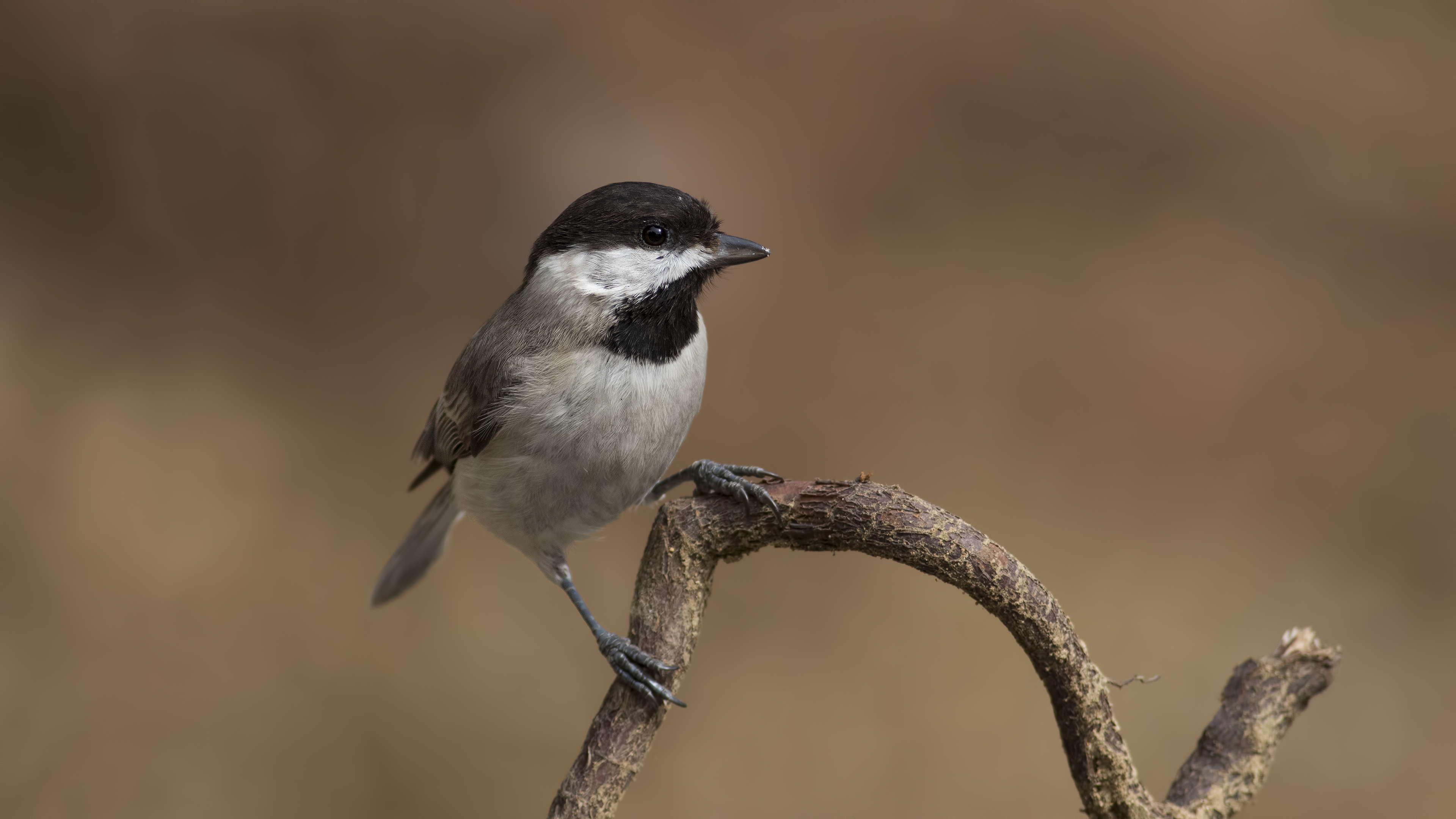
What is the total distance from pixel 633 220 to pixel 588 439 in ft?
1.23

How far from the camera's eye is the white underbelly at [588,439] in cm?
154

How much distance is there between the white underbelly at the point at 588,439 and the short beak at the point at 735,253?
14 centimetres

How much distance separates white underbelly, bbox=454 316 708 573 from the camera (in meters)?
1.54

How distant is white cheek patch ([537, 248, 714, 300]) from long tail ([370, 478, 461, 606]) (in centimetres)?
85

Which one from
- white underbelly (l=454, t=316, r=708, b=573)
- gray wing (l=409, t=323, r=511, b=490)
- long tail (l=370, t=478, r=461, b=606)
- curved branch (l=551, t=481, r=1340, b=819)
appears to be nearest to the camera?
curved branch (l=551, t=481, r=1340, b=819)

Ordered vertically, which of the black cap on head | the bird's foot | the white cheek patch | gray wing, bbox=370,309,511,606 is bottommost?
the bird's foot

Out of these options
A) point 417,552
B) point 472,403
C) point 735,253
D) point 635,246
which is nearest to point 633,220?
point 635,246

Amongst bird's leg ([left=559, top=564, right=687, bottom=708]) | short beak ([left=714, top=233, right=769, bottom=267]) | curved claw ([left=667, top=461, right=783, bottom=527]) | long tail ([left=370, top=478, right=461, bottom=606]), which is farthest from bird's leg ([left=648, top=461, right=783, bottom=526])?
long tail ([left=370, top=478, right=461, bottom=606])

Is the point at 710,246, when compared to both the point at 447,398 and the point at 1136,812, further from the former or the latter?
the point at 1136,812

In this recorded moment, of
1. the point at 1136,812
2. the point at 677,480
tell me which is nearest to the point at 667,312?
the point at 677,480

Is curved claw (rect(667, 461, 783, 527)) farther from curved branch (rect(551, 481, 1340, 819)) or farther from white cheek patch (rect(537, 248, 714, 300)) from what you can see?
white cheek patch (rect(537, 248, 714, 300))

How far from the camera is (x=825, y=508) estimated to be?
1.23 m

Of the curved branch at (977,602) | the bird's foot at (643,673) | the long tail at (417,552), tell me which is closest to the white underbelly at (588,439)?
the curved branch at (977,602)

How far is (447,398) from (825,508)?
99cm
